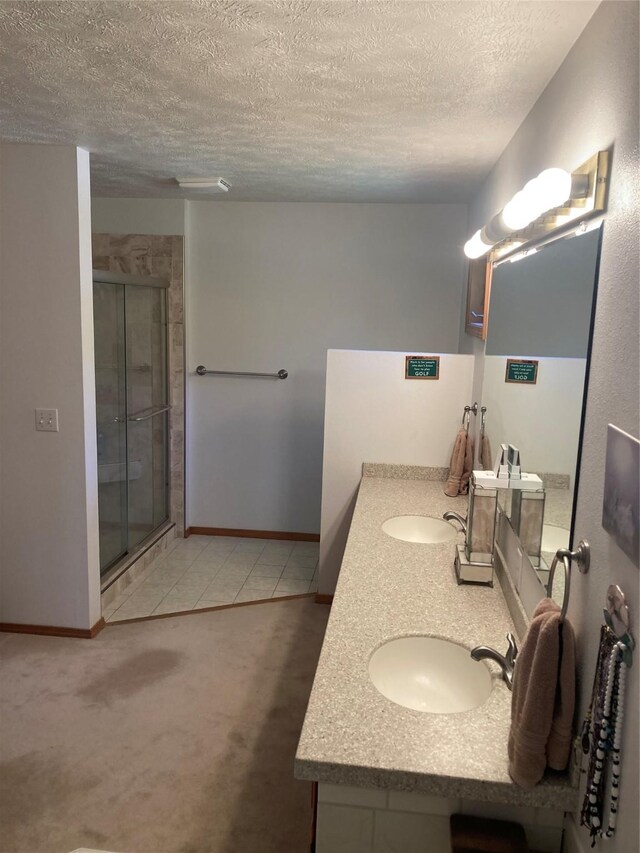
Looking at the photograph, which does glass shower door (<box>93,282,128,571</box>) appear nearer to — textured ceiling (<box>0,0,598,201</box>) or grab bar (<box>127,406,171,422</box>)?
grab bar (<box>127,406,171,422</box>)

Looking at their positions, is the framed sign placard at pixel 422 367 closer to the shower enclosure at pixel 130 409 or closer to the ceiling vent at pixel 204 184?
the ceiling vent at pixel 204 184

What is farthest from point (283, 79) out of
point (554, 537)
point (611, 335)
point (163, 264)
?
point (163, 264)

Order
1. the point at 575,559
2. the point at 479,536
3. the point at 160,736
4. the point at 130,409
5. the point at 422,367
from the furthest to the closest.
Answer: the point at 130,409 < the point at 422,367 < the point at 160,736 < the point at 479,536 < the point at 575,559

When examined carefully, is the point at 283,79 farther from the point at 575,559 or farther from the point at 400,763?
the point at 400,763

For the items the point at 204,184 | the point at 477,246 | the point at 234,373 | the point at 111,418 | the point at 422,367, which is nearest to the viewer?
the point at 477,246

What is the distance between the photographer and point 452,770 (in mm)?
1176

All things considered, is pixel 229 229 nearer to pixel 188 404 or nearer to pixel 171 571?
pixel 188 404

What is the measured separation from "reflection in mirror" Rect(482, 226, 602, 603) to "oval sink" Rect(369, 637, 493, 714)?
30 cm

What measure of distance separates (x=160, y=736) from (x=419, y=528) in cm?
129

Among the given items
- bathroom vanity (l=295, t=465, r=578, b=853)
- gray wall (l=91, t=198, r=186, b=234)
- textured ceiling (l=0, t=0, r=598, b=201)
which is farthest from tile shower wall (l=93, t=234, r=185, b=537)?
bathroom vanity (l=295, t=465, r=578, b=853)

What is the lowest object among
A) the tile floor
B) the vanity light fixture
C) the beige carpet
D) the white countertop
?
the beige carpet

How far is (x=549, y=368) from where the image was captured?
1601mm

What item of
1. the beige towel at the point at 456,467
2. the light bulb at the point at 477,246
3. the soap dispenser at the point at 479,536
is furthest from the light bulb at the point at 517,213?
the beige towel at the point at 456,467

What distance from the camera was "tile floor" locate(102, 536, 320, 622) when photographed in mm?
3453
